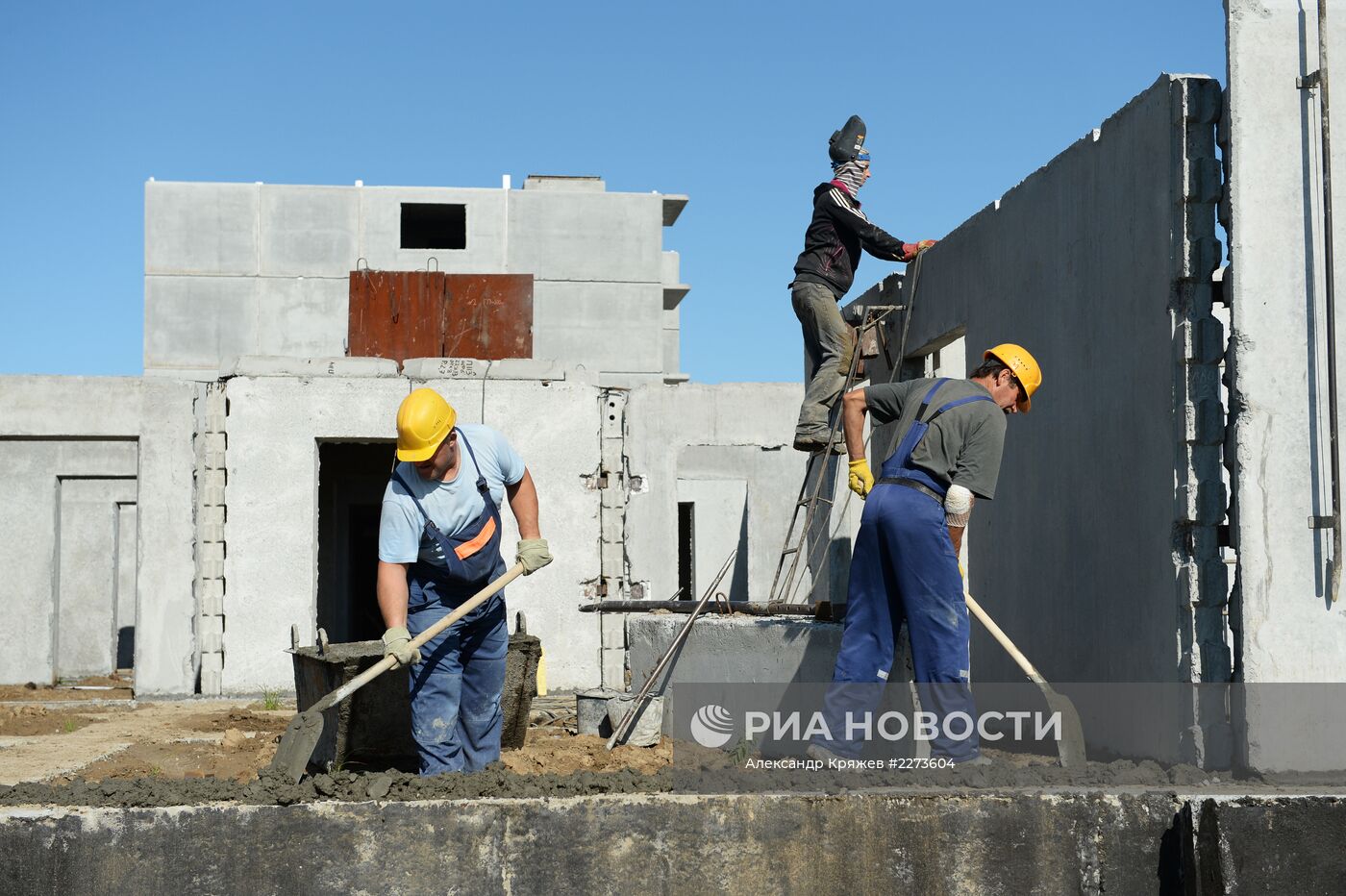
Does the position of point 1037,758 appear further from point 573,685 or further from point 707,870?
point 573,685

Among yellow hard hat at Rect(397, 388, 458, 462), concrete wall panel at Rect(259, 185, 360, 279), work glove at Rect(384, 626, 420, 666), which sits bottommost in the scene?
work glove at Rect(384, 626, 420, 666)

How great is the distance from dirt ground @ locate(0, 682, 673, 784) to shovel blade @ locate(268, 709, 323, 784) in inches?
37.6

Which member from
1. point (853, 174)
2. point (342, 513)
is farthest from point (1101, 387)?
point (342, 513)

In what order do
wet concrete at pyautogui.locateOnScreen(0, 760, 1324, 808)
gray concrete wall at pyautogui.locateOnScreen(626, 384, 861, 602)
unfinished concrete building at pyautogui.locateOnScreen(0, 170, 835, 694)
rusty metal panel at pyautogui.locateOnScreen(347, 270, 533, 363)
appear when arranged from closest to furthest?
wet concrete at pyautogui.locateOnScreen(0, 760, 1324, 808), unfinished concrete building at pyautogui.locateOnScreen(0, 170, 835, 694), gray concrete wall at pyautogui.locateOnScreen(626, 384, 861, 602), rusty metal panel at pyautogui.locateOnScreen(347, 270, 533, 363)

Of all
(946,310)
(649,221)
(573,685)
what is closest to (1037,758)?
(946,310)

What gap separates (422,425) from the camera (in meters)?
5.19

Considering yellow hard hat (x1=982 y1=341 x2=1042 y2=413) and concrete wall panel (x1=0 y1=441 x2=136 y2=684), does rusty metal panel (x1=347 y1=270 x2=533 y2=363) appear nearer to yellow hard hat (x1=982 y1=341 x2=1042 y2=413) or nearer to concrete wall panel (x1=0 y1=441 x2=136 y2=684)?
concrete wall panel (x1=0 y1=441 x2=136 y2=684)

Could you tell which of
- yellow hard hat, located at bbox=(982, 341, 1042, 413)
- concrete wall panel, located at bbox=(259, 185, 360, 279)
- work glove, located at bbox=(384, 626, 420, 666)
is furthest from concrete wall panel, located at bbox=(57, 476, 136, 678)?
concrete wall panel, located at bbox=(259, 185, 360, 279)

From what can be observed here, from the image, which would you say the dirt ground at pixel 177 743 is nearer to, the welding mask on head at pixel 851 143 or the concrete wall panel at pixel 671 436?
the concrete wall panel at pixel 671 436

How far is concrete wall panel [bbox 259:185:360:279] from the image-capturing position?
102 ft

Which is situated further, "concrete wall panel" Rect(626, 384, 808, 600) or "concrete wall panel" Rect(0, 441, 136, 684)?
"concrete wall panel" Rect(0, 441, 136, 684)

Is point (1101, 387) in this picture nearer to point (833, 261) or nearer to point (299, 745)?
point (833, 261)

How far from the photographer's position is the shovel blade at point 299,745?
4766 mm

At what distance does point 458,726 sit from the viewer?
5.60 meters
